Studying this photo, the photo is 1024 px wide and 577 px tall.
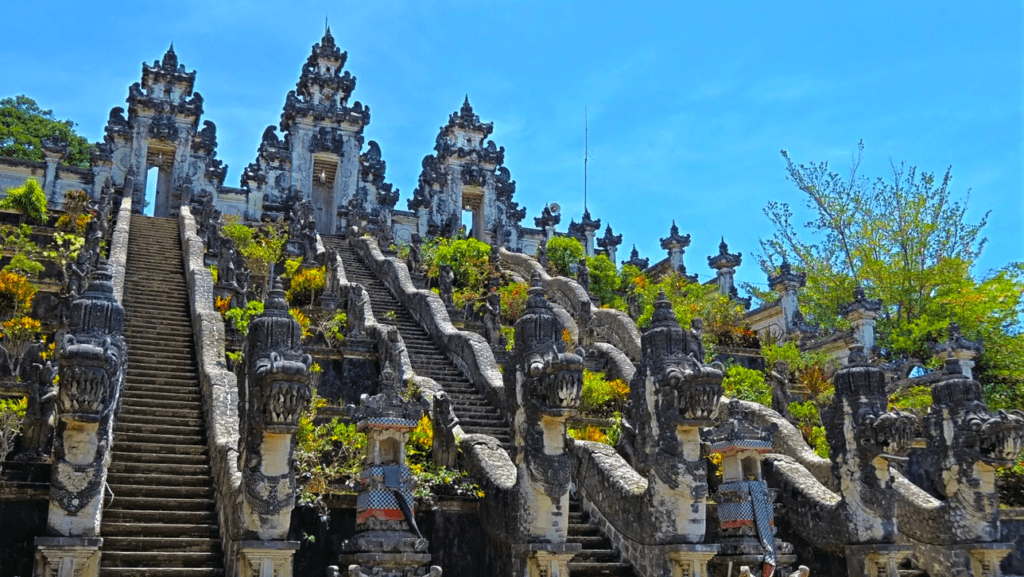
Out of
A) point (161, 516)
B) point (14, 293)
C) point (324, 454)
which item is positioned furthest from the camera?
point (14, 293)

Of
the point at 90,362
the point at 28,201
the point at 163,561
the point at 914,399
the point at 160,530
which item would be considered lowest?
the point at 163,561

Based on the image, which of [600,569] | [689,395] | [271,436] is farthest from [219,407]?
[689,395]

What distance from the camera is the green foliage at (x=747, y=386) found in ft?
59.9

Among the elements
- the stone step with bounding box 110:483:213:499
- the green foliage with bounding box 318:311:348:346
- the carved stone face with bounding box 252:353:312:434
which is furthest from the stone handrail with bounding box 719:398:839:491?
the stone step with bounding box 110:483:213:499

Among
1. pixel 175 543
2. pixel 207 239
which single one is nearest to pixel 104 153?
pixel 207 239

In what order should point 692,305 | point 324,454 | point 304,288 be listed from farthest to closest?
point 692,305
point 304,288
point 324,454

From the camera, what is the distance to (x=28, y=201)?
23312 millimetres

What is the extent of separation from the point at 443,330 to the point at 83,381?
980 cm

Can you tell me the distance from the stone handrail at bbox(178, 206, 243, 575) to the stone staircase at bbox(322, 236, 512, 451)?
3264mm

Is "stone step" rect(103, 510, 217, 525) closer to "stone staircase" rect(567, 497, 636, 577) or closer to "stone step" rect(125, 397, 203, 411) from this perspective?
"stone step" rect(125, 397, 203, 411)

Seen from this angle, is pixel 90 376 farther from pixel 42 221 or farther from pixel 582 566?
pixel 42 221

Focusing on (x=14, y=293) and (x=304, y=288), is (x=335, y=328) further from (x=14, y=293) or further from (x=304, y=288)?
(x=14, y=293)

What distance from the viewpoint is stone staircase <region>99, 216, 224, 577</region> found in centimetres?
918

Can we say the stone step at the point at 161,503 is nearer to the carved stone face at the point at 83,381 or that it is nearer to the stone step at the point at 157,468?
the stone step at the point at 157,468
